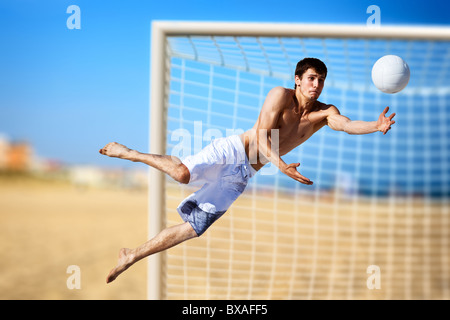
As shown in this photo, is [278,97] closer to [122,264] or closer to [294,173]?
[294,173]

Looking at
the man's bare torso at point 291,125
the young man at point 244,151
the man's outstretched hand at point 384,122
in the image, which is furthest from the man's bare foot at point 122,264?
the man's outstretched hand at point 384,122

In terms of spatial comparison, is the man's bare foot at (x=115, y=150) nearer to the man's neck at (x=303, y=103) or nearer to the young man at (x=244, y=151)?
the young man at (x=244, y=151)

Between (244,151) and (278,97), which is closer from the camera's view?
(278,97)

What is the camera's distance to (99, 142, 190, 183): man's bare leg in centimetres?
291

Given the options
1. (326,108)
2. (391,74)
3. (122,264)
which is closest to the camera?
(391,74)

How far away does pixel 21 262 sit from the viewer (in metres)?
10.5

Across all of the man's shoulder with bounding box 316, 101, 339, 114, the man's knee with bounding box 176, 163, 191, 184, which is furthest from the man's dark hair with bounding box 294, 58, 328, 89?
the man's knee with bounding box 176, 163, 191, 184

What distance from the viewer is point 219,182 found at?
323cm

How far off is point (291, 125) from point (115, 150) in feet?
3.70

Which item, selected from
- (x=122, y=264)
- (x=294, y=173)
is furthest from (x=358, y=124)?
(x=122, y=264)

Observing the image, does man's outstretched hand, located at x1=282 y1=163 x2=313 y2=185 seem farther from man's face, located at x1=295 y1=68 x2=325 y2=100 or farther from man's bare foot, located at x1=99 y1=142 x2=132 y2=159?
man's bare foot, located at x1=99 y1=142 x2=132 y2=159

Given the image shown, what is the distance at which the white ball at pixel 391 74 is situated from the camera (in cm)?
306
